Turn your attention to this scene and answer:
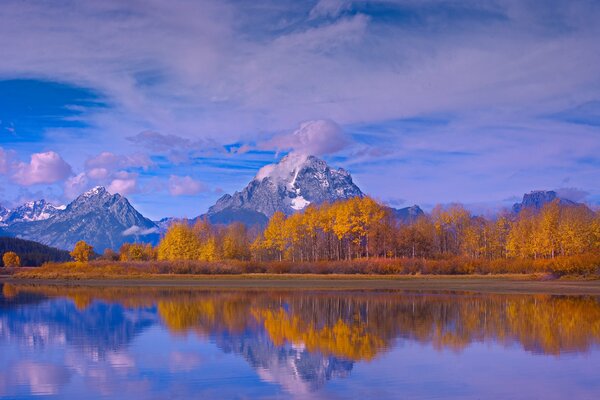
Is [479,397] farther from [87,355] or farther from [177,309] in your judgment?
[177,309]

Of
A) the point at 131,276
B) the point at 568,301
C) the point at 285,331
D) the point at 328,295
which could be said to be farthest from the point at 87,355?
the point at 131,276

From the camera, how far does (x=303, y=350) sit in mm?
26672

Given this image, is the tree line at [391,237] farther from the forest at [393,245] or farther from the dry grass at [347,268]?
the dry grass at [347,268]

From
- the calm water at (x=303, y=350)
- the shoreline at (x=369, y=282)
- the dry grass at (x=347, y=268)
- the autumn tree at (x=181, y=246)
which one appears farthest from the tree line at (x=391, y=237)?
the calm water at (x=303, y=350)

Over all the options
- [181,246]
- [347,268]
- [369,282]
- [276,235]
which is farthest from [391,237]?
[181,246]

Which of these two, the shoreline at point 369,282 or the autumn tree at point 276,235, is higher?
the autumn tree at point 276,235

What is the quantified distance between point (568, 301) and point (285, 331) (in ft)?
95.3

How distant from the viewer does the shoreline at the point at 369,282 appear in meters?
63.8

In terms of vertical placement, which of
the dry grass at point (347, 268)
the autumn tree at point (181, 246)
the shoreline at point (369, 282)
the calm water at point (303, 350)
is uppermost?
the autumn tree at point (181, 246)

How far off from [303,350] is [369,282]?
49.3 m

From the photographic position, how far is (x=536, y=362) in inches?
936

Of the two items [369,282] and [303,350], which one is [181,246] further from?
[303,350]

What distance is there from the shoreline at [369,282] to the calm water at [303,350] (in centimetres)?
1652

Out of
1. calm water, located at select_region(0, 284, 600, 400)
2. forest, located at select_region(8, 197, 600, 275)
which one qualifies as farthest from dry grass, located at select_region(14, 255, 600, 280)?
calm water, located at select_region(0, 284, 600, 400)
